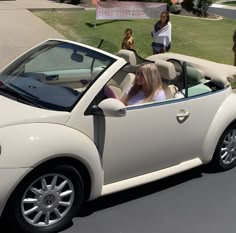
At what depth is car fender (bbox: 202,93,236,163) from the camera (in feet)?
16.5

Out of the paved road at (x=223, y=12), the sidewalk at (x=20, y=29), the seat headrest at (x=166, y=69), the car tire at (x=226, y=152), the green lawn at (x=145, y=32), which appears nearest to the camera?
Result: the seat headrest at (x=166, y=69)

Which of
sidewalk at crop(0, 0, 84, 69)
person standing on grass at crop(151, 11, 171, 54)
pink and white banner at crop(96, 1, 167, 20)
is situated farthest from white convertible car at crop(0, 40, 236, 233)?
pink and white banner at crop(96, 1, 167, 20)

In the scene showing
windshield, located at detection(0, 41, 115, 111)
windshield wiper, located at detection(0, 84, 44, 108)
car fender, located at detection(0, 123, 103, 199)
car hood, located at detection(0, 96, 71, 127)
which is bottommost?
car fender, located at detection(0, 123, 103, 199)

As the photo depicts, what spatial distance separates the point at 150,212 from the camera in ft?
14.8

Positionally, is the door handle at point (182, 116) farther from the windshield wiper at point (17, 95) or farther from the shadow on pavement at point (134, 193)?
the windshield wiper at point (17, 95)

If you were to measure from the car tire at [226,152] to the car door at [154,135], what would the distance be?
0.35 m

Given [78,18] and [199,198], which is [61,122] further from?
[78,18]

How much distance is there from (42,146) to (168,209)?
1.52 m

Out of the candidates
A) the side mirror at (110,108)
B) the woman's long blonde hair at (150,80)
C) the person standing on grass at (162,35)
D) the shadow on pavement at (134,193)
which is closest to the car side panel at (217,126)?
the shadow on pavement at (134,193)

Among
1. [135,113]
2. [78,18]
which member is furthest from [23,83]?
[78,18]

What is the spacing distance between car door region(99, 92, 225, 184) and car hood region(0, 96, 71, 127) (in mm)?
374

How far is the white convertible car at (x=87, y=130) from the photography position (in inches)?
145

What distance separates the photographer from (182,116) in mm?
4672

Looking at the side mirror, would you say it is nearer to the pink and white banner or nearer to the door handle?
the door handle
